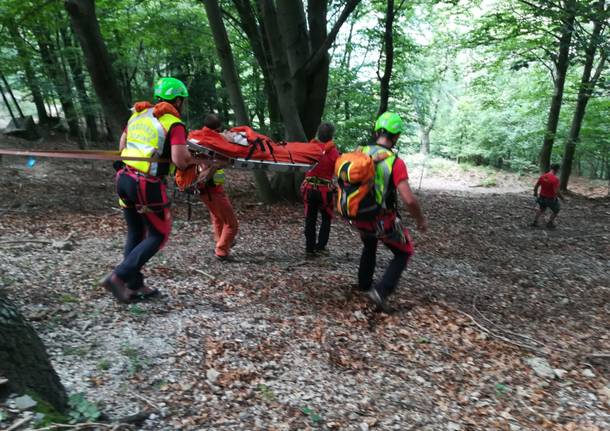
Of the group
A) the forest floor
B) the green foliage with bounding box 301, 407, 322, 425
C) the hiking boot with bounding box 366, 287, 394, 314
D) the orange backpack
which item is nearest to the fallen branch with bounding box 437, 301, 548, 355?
the forest floor

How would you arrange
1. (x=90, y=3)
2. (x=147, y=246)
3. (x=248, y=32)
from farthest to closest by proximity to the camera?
(x=248, y=32)
(x=90, y=3)
(x=147, y=246)

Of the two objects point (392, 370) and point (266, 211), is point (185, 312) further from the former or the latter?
point (266, 211)

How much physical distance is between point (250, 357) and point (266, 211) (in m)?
6.70

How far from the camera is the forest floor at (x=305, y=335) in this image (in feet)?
10.6

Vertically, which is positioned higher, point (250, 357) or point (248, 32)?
point (248, 32)

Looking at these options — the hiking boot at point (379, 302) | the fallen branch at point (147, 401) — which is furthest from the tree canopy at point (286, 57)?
the fallen branch at point (147, 401)

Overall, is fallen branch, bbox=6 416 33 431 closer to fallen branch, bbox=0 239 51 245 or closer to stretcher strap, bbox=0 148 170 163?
stretcher strap, bbox=0 148 170 163

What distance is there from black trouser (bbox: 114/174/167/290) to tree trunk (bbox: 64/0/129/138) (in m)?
5.41

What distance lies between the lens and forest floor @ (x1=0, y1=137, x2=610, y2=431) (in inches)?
127

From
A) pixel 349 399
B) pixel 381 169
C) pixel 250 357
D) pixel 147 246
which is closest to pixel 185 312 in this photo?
pixel 147 246

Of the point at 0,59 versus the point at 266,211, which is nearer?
the point at 266,211

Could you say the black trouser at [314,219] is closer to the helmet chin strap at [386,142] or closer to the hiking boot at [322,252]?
the hiking boot at [322,252]

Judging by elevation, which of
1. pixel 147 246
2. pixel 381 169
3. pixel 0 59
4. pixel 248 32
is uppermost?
pixel 248 32

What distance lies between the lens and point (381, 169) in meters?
4.47
